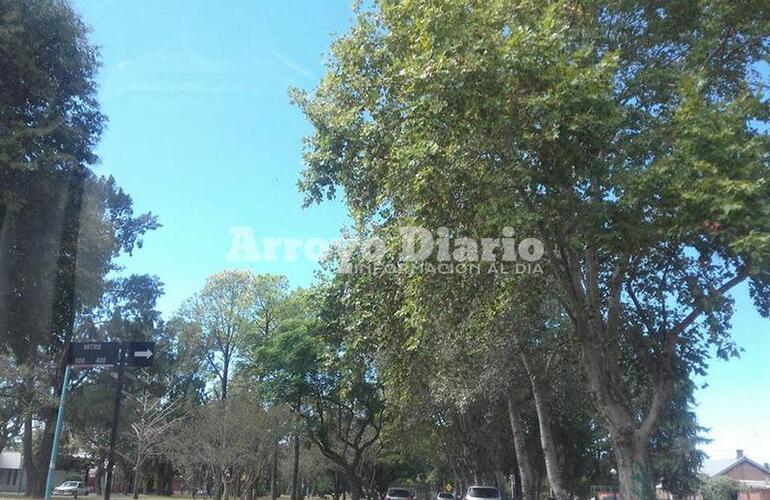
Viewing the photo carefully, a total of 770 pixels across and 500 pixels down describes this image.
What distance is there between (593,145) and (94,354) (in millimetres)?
12096

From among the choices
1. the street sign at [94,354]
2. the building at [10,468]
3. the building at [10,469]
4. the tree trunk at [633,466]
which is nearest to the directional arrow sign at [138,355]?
the street sign at [94,354]

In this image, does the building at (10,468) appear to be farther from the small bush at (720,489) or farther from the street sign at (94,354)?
Answer: the small bush at (720,489)

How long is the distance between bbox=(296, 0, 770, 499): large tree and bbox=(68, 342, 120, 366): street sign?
681 centimetres

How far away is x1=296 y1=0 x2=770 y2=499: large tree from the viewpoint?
9344mm

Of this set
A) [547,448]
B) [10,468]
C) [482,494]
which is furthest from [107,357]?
[10,468]

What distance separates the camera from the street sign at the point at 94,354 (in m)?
15.3

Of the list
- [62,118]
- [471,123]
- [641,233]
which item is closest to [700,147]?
[641,233]

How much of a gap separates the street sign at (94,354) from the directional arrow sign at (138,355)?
29cm

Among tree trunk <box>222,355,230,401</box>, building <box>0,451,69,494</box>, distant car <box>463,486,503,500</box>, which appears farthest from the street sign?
building <box>0,451,69,494</box>

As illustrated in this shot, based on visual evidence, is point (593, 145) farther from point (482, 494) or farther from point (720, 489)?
point (720, 489)

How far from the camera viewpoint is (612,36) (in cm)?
1257

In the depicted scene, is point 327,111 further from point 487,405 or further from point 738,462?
point 738,462

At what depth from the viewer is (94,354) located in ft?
50.6

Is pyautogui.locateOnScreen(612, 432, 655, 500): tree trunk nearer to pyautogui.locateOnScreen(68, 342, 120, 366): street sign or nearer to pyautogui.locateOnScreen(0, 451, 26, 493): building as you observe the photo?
pyautogui.locateOnScreen(68, 342, 120, 366): street sign
